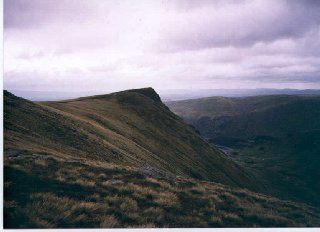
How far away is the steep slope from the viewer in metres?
22.0

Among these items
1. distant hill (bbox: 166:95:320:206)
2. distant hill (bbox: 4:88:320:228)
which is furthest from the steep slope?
distant hill (bbox: 166:95:320:206)

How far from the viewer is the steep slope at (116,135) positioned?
2198 centimetres

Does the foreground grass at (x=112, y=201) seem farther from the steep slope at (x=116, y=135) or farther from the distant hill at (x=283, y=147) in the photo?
the distant hill at (x=283, y=147)

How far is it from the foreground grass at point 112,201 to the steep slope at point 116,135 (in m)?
3.54

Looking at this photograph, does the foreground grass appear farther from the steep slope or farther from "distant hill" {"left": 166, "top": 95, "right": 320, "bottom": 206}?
"distant hill" {"left": 166, "top": 95, "right": 320, "bottom": 206}

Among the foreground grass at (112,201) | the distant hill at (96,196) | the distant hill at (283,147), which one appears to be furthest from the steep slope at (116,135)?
the distant hill at (283,147)

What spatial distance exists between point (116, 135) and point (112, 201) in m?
25.1

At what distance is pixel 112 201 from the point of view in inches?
455

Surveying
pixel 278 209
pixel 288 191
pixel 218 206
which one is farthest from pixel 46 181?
pixel 288 191

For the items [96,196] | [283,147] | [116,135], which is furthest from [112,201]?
[283,147]

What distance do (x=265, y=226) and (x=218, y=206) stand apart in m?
2.17

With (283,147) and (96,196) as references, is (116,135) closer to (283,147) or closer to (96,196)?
(96,196)

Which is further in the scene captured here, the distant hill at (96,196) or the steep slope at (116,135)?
the steep slope at (116,135)

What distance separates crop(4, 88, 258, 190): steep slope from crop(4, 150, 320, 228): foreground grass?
11.6ft
